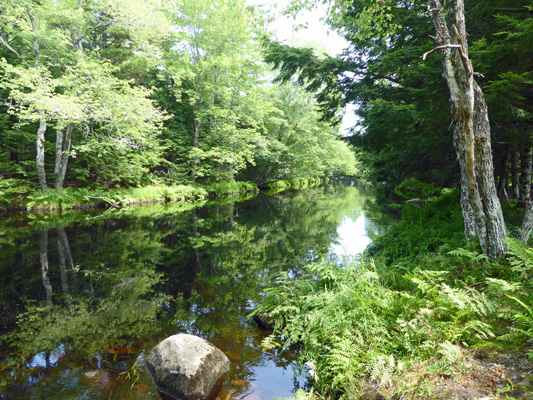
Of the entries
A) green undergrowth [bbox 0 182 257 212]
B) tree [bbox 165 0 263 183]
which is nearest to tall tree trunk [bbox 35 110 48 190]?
green undergrowth [bbox 0 182 257 212]

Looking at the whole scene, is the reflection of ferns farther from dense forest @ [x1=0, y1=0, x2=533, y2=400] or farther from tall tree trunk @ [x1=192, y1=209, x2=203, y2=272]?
tall tree trunk @ [x1=192, y1=209, x2=203, y2=272]

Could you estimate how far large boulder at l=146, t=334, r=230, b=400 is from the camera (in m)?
2.88

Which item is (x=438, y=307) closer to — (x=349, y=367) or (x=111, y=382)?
(x=349, y=367)

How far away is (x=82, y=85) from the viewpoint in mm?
14562

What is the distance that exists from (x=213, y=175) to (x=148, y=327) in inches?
901

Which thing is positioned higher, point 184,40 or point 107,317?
point 184,40

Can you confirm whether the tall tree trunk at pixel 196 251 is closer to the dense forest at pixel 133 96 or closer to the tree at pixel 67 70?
the dense forest at pixel 133 96

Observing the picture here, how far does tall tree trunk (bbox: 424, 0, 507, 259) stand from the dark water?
7.85 feet

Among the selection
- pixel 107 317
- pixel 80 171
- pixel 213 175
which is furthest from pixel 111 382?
pixel 213 175

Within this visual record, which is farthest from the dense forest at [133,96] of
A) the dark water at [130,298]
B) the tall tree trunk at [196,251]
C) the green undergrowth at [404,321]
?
the tall tree trunk at [196,251]

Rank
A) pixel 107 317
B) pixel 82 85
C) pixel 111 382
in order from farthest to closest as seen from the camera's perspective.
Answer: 1. pixel 82 85
2. pixel 107 317
3. pixel 111 382

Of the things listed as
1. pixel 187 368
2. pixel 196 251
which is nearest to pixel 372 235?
pixel 196 251

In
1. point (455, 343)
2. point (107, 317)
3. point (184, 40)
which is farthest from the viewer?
point (184, 40)

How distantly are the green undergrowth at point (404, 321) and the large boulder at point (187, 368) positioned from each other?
0.75 meters
